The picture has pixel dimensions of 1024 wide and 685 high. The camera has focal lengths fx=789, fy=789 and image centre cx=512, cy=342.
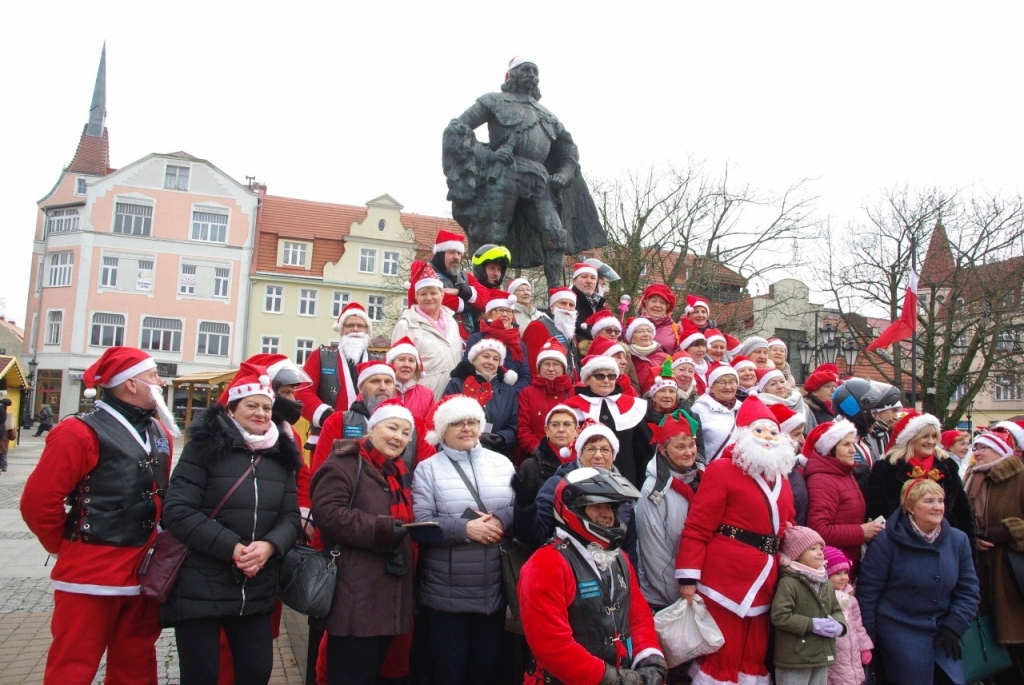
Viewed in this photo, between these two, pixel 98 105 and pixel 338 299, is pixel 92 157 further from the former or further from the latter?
pixel 338 299

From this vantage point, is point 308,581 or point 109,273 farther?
point 109,273

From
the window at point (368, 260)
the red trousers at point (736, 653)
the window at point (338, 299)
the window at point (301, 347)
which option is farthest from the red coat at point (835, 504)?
the window at point (368, 260)

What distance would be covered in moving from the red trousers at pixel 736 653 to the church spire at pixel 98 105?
6046 centimetres

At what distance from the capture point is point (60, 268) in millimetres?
41438

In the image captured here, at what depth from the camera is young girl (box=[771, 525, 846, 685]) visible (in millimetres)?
3941

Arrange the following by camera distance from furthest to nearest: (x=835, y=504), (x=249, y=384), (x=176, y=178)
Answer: (x=176, y=178)
(x=835, y=504)
(x=249, y=384)

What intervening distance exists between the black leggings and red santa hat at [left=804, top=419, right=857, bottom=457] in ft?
10.9

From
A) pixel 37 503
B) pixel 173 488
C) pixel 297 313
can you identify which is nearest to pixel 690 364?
pixel 173 488

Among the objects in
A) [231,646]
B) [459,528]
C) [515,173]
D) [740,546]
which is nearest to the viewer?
[231,646]

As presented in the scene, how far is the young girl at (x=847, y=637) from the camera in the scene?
13.9ft

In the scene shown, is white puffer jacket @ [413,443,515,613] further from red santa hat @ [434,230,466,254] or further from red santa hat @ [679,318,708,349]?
red santa hat @ [679,318,708,349]

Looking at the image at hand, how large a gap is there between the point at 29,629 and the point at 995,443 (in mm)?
7093

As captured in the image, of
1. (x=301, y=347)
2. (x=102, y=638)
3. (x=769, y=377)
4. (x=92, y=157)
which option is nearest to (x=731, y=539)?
(x=769, y=377)

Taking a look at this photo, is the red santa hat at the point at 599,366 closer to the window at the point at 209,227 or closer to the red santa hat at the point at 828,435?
the red santa hat at the point at 828,435
